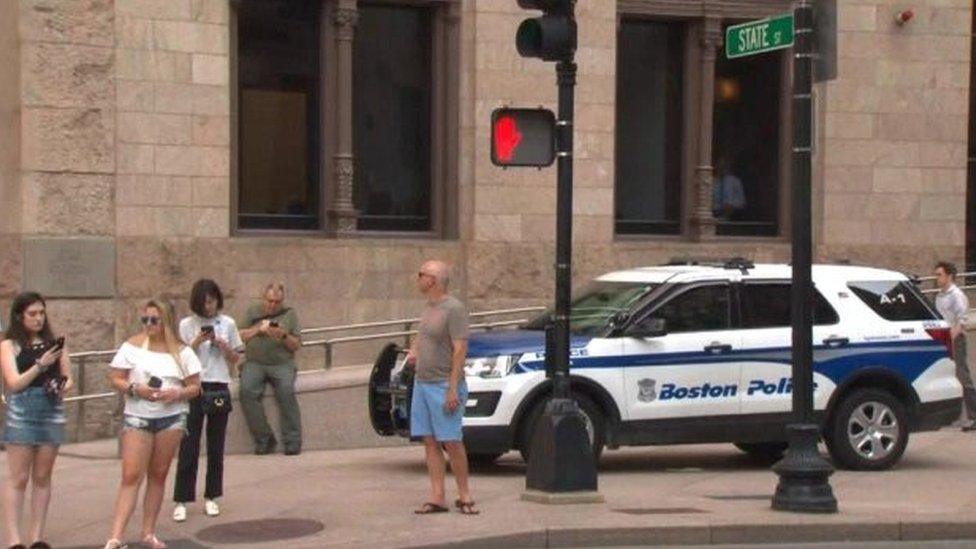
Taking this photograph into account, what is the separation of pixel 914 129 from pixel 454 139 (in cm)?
645

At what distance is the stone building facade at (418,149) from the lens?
61.4ft

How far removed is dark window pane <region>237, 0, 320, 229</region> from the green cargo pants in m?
3.72

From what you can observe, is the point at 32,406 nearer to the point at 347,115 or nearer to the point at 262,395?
the point at 262,395

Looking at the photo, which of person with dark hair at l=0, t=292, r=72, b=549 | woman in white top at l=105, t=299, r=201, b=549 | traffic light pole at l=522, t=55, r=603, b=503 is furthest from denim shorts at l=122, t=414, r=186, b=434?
traffic light pole at l=522, t=55, r=603, b=503

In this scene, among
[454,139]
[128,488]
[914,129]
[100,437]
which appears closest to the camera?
[128,488]

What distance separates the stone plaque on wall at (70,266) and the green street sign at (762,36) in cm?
801

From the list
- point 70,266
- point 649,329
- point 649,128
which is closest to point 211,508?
point 649,329

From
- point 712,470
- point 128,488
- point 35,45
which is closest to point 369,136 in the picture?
point 35,45

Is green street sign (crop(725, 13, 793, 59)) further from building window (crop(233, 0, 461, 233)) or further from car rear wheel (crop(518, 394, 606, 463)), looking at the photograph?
building window (crop(233, 0, 461, 233))

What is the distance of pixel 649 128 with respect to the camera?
74.3ft

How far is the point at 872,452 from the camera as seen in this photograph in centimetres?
1608

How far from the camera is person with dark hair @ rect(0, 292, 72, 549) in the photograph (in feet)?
36.9

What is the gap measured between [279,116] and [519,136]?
25.7 feet

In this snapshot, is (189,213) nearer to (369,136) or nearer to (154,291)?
(154,291)
